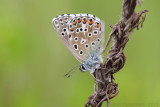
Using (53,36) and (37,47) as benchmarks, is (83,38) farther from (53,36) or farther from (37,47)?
(53,36)

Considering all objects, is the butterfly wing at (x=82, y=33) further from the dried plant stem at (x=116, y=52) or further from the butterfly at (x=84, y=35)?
the dried plant stem at (x=116, y=52)

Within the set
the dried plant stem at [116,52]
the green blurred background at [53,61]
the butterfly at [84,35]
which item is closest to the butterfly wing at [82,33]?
the butterfly at [84,35]

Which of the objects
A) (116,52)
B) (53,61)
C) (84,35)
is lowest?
(53,61)

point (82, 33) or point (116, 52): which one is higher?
point (82, 33)

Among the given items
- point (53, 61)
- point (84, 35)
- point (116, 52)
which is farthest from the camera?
point (53, 61)

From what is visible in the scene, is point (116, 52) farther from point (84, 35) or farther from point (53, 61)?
point (53, 61)

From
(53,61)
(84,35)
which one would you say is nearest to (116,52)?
(84,35)

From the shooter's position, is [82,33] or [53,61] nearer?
[82,33]

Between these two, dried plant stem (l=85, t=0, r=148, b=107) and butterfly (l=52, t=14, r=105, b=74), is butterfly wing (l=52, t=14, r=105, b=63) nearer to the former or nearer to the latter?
butterfly (l=52, t=14, r=105, b=74)
